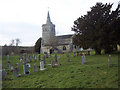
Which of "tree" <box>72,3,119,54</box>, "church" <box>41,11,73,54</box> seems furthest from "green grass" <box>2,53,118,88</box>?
"church" <box>41,11,73,54</box>

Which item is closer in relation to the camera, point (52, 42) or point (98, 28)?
point (98, 28)

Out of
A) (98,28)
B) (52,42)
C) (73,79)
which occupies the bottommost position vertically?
(73,79)

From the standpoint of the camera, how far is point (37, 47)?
180 feet

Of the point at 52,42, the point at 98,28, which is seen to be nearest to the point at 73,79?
the point at 98,28

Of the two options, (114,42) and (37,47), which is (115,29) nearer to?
(114,42)

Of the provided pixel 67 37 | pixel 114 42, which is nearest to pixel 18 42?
pixel 67 37

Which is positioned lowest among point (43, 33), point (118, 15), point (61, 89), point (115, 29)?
point (61, 89)

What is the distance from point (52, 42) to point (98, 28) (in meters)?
30.6

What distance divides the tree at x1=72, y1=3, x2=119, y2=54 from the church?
2402 cm

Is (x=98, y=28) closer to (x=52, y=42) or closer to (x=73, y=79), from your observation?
(x=73, y=79)

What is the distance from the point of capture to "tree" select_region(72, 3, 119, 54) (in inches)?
640

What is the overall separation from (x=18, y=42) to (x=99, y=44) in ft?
173

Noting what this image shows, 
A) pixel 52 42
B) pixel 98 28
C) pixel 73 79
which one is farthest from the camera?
pixel 52 42

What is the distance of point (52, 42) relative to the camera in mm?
45562
